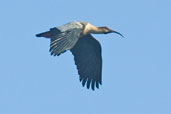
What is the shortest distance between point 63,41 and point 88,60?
157 inches

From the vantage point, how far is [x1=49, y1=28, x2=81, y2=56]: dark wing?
22.0 meters

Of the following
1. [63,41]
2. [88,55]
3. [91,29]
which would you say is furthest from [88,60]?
[63,41]

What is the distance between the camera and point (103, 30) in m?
26.1

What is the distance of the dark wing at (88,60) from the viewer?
85.5ft

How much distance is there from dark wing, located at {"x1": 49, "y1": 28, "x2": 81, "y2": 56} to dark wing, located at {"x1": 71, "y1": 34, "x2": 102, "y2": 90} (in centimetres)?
279

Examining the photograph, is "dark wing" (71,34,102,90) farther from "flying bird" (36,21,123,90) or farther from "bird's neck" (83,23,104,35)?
"bird's neck" (83,23,104,35)

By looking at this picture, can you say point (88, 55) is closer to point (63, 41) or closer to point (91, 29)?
point (91, 29)

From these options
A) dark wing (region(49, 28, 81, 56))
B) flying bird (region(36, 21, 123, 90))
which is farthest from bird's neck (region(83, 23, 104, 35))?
dark wing (region(49, 28, 81, 56))

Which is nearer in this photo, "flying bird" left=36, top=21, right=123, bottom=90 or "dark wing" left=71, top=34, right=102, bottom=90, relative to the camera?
"flying bird" left=36, top=21, right=123, bottom=90

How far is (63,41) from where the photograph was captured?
73.6ft

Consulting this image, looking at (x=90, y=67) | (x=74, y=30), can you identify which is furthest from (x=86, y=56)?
(x=74, y=30)

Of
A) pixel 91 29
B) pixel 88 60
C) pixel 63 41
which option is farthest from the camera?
pixel 88 60

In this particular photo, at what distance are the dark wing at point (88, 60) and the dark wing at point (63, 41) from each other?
9.14 ft

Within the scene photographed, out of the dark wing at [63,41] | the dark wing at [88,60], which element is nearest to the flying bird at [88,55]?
the dark wing at [88,60]
